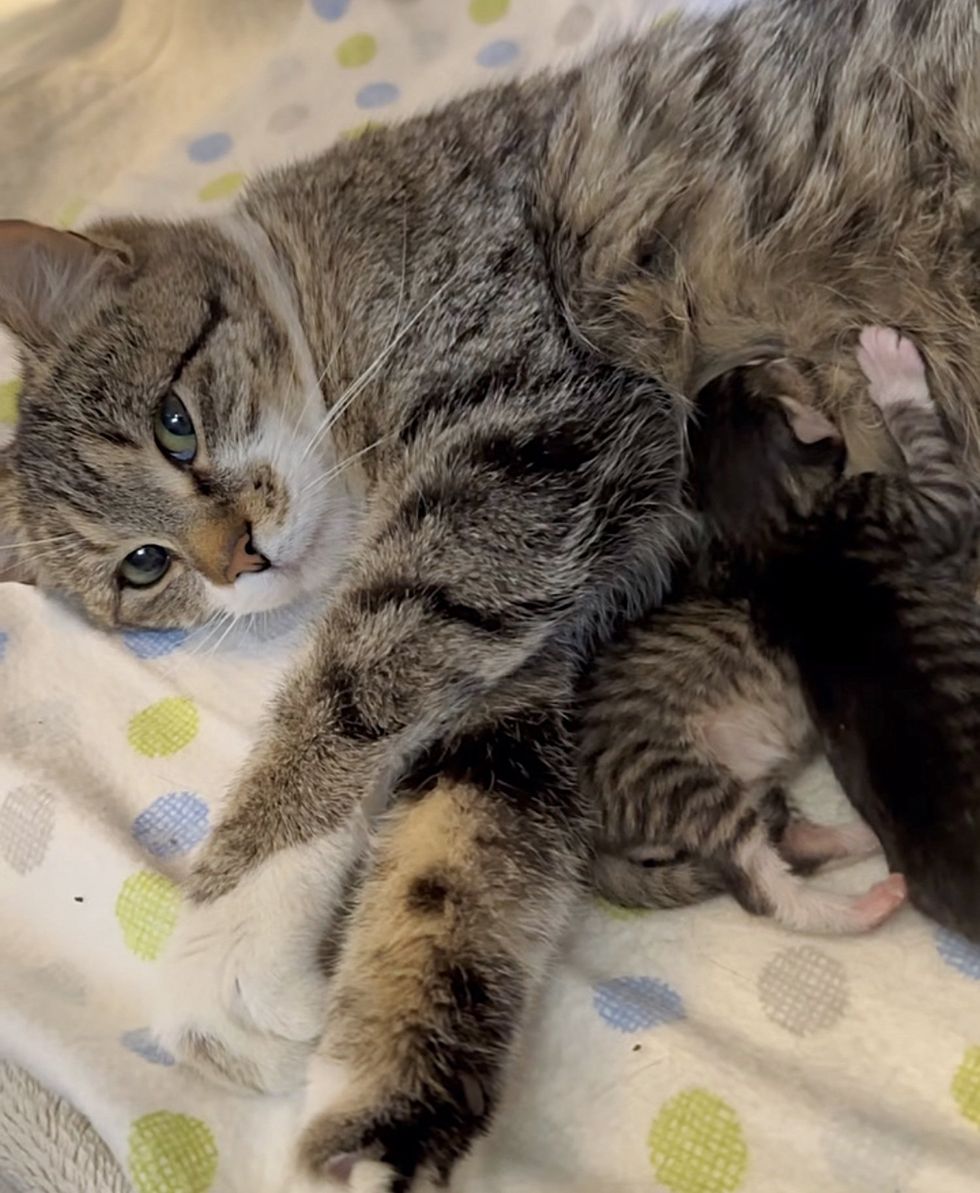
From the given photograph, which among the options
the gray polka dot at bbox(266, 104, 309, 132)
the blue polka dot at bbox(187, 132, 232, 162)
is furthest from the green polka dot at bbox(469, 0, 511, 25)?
the blue polka dot at bbox(187, 132, 232, 162)

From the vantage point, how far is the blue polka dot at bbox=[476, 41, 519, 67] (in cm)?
190

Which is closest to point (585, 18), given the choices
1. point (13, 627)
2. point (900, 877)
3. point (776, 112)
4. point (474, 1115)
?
point (776, 112)

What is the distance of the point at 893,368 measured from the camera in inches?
49.3

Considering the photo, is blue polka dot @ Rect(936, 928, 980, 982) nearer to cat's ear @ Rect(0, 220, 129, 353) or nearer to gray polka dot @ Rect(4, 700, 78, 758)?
gray polka dot @ Rect(4, 700, 78, 758)

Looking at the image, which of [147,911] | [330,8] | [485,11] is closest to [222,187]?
[330,8]

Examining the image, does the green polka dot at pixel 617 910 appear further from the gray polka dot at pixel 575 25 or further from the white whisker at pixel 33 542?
the gray polka dot at pixel 575 25

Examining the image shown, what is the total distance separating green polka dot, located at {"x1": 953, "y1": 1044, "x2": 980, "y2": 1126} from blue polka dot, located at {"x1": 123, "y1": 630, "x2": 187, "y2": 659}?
910 mm

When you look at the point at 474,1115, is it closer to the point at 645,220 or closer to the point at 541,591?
the point at 541,591

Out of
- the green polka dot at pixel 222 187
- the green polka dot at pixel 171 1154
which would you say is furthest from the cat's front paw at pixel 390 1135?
the green polka dot at pixel 222 187

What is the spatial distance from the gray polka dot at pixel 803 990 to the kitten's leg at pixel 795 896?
0.09ft

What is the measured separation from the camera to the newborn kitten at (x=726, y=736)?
45.1 inches

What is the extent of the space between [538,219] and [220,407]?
0.38 m

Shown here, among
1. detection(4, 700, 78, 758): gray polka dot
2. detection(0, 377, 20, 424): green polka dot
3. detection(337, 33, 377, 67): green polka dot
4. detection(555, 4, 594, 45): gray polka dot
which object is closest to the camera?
detection(4, 700, 78, 758): gray polka dot

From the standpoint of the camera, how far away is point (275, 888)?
1.12 meters
